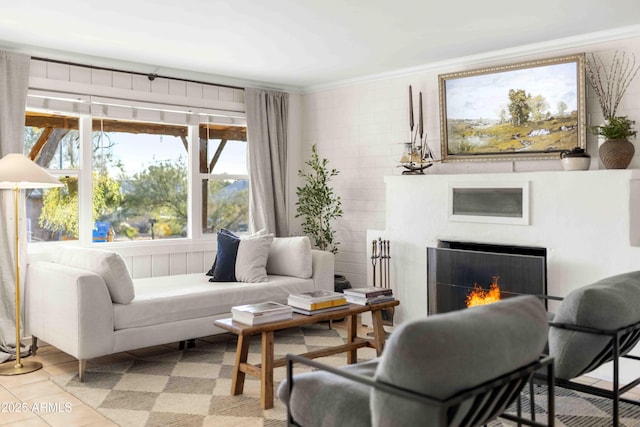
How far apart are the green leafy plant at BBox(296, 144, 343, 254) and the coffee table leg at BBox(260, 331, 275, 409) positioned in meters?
2.65

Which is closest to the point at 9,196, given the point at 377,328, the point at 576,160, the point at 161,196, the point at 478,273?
the point at 161,196

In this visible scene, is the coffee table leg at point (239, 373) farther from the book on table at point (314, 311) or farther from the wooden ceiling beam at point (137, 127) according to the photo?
the wooden ceiling beam at point (137, 127)

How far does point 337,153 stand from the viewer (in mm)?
6340

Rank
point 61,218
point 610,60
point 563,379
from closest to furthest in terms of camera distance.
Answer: point 563,379 < point 610,60 < point 61,218

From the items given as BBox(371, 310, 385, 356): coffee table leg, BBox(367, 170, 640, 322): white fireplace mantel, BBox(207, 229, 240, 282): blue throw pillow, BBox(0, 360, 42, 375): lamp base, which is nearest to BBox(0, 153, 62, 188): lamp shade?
BBox(0, 360, 42, 375): lamp base

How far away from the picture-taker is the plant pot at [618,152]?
4.05 meters

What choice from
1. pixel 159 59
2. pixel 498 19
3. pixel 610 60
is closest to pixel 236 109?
pixel 159 59

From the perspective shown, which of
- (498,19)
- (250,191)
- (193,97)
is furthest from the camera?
(250,191)

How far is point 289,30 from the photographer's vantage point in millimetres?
4320

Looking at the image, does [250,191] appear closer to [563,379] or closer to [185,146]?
[185,146]

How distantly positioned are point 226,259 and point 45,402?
193 cm

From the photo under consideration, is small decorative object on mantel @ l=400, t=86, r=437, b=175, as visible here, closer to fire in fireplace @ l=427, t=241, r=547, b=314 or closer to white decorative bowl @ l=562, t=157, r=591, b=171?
fire in fireplace @ l=427, t=241, r=547, b=314

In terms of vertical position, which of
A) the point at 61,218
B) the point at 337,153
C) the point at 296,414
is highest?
the point at 337,153

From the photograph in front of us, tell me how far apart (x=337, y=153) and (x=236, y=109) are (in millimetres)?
1135
